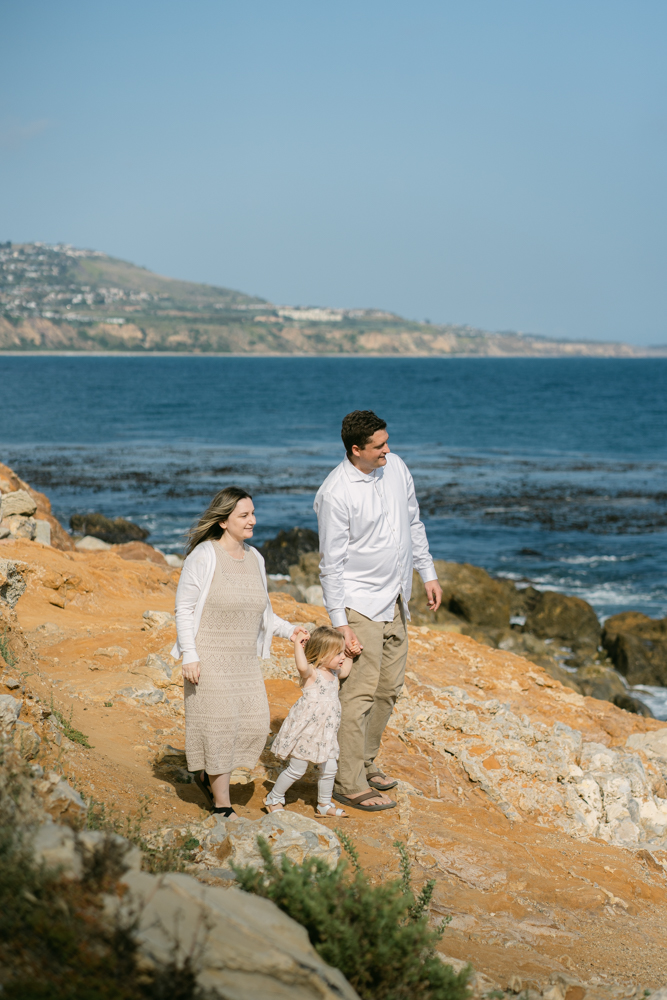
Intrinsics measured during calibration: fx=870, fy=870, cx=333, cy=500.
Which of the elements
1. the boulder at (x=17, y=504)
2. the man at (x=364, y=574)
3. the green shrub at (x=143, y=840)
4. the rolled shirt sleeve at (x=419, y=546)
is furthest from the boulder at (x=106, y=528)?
the green shrub at (x=143, y=840)

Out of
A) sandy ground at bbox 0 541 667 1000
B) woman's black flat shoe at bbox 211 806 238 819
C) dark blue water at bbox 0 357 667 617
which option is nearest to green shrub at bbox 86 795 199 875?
sandy ground at bbox 0 541 667 1000

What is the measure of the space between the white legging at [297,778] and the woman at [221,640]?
32cm

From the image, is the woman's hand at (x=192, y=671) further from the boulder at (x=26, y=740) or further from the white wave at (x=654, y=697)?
the white wave at (x=654, y=697)

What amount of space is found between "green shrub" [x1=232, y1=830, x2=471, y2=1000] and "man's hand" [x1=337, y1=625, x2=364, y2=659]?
1896 mm

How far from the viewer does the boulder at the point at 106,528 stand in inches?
896

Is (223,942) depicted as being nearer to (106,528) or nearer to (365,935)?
(365,935)

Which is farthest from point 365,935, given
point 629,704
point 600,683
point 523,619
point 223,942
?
point 523,619

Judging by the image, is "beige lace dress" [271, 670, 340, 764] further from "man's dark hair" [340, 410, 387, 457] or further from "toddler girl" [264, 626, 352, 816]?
"man's dark hair" [340, 410, 387, 457]

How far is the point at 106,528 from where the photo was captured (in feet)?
75.9

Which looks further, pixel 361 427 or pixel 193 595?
pixel 361 427

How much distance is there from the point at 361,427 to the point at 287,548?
17.0 meters

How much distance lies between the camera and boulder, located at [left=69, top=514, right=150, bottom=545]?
2277cm

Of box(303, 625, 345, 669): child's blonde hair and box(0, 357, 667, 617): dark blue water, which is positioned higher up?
box(303, 625, 345, 669): child's blonde hair

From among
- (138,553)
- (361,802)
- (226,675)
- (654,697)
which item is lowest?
(654,697)
